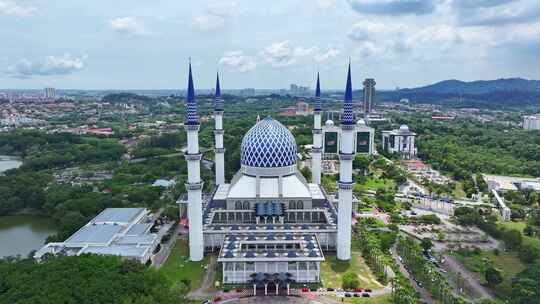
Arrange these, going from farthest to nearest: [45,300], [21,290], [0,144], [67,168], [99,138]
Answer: [99,138] → [0,144] → [67,168] → [21,290] → [45,300]

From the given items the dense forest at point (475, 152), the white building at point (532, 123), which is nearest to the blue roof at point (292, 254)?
the dense forest at point (475, 152)

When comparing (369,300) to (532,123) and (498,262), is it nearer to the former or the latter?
(498,262)

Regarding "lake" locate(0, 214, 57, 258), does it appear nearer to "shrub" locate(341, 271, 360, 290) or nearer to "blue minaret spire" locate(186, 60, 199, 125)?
"blue minaret spire" locate(186, 60, 199, 125)

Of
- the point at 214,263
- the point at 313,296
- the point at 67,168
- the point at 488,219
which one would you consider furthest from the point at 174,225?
the point at 67,168

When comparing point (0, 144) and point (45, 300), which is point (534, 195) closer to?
point (45, 300)

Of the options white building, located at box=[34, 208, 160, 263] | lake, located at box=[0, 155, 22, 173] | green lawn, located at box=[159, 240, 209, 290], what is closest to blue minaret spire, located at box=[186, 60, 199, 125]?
white building, located at box=[34, 208, 160, 263]

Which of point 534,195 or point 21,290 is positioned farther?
point 534,195
